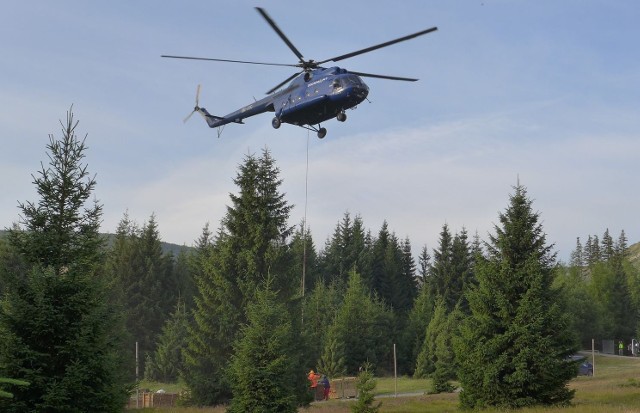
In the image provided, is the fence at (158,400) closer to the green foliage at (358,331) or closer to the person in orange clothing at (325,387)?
the person in orange clothing at (325,387)

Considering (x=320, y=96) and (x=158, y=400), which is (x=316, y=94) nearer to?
(x=320, y=96)

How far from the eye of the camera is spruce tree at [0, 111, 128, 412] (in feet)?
48.9

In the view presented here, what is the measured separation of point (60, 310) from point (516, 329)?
17335 millimetres

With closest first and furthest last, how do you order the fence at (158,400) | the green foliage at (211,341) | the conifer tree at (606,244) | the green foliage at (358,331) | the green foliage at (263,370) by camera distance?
the green foliage at (263,370) → the green foliage at (211,341) → the fence at (158,400) → the green foliage at (358,331) → the conifer tree at (606,244)

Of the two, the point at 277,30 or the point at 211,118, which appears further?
the point at 211,118

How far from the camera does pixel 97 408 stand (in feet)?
50.3

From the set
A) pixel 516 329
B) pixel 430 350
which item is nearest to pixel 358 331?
pixel 430 350

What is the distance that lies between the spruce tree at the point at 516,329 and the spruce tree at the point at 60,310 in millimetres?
15310

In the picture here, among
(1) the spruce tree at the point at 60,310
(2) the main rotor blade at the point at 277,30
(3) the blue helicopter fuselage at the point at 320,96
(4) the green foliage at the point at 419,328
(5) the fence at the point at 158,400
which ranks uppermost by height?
(2) the main rotor blade at the point at 277,30

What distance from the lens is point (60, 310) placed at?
51.4 feet

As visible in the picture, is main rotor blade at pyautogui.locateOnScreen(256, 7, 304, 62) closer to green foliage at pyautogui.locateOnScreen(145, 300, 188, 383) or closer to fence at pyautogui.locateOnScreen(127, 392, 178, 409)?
fence at pyautogui.locateOnScreen(127, 392, 178, 409)

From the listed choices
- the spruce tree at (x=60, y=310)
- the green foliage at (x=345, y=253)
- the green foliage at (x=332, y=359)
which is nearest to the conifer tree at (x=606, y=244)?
the green foliage at (x=345, y=253)

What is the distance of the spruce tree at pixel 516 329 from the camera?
25.8m

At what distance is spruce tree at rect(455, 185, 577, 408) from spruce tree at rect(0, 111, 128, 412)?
50.2 ft
